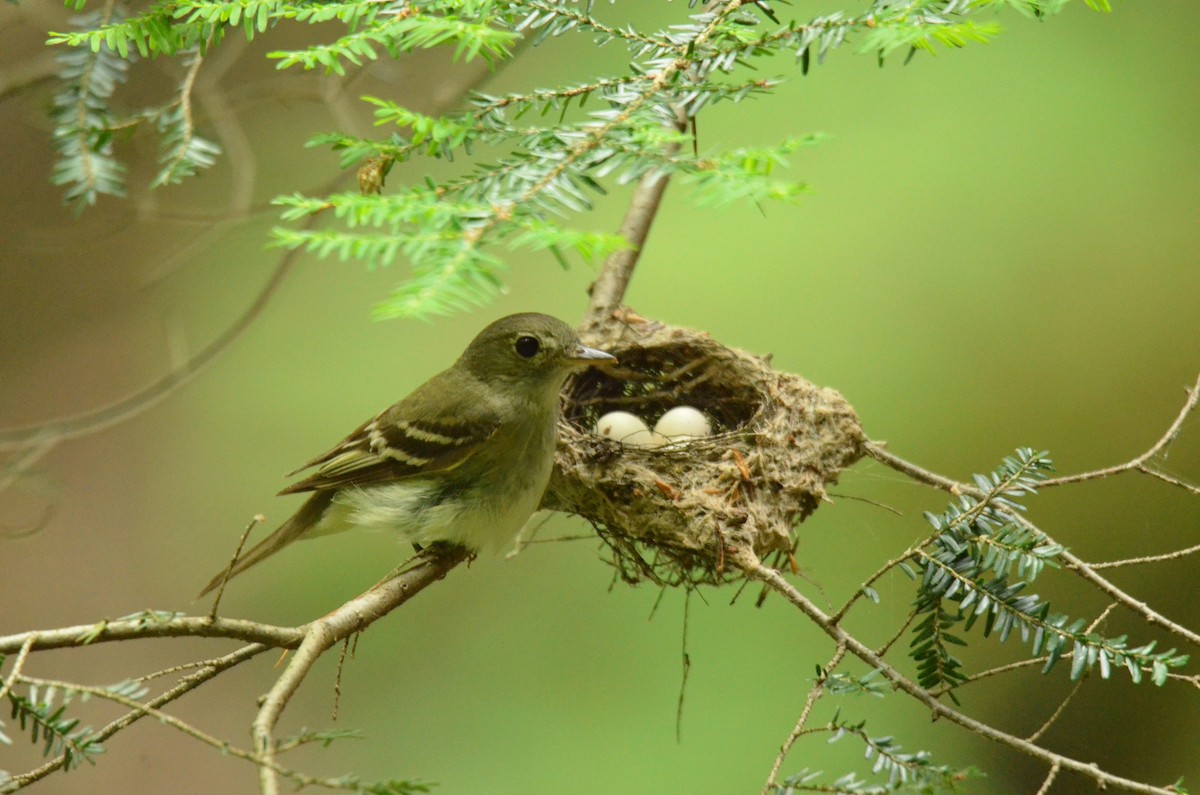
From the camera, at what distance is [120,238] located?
16.0 feet

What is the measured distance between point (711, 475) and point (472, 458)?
54 cm

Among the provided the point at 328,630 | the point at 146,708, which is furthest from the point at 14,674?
the point at 328,630

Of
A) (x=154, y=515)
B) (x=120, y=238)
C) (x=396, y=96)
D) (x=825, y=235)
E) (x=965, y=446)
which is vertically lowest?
(x=154, y=515)

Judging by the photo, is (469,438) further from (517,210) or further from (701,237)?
(701,237)

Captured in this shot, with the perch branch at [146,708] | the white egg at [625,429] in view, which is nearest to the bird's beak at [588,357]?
the white egg at [625,429]

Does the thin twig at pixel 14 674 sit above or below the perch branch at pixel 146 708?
above

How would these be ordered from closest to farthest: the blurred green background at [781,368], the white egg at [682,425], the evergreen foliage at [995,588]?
1. the evergreen foliage at [995,588]
2. the white egg at [682,425]
3. the blurred green background at [781,368]

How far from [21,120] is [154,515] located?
70.3 inches

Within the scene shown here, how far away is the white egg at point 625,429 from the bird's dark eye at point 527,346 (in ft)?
1.26

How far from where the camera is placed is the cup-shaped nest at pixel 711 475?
2170 mm

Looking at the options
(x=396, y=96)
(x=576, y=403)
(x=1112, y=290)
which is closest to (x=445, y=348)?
(x=396, y=96)

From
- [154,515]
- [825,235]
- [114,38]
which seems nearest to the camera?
[114,38]

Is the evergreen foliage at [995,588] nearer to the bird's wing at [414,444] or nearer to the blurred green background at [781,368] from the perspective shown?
the bird's wing at [414,444]

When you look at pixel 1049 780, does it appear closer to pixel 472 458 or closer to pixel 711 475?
pixel 711 475
